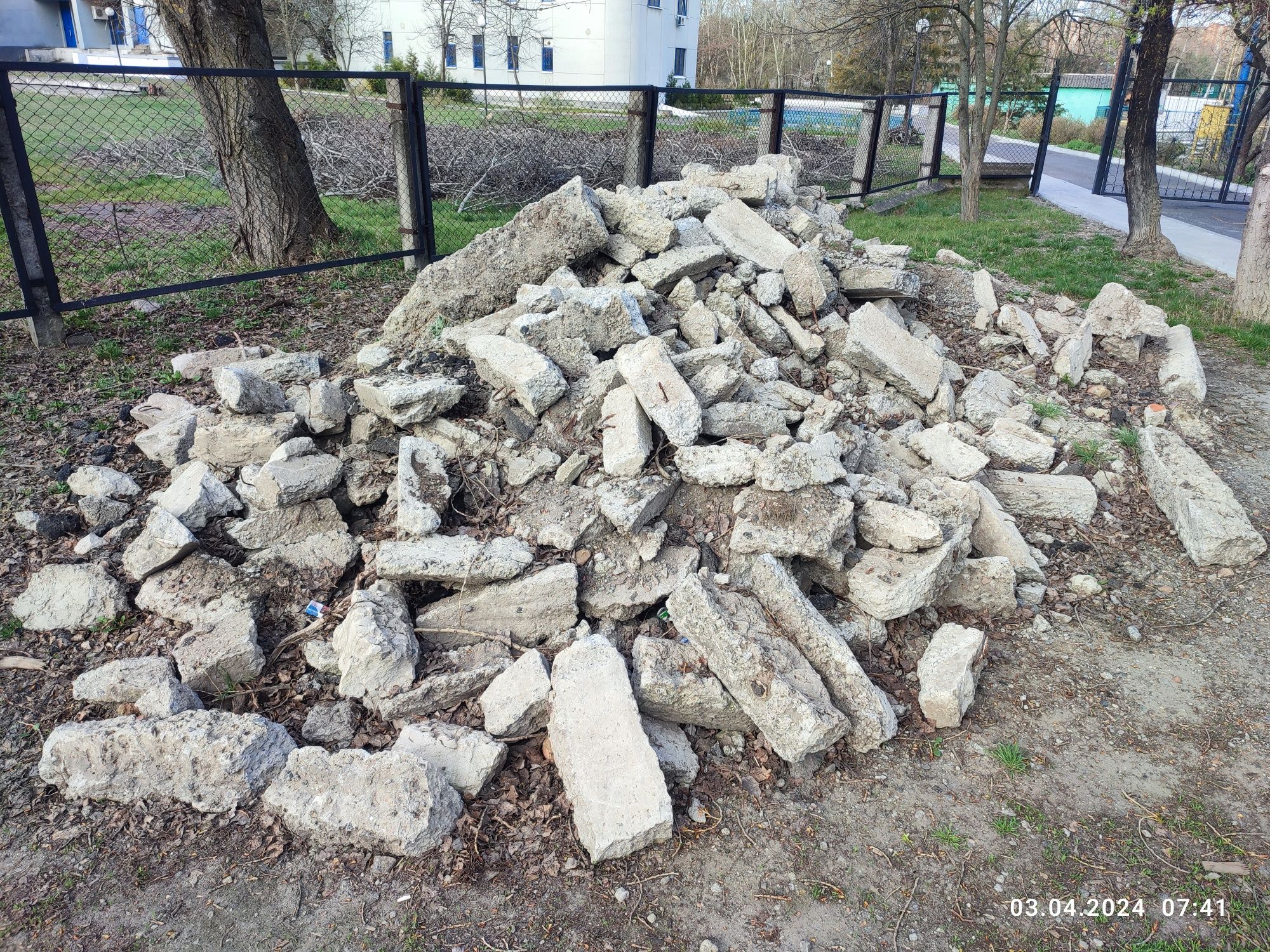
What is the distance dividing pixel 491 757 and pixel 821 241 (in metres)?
5.25

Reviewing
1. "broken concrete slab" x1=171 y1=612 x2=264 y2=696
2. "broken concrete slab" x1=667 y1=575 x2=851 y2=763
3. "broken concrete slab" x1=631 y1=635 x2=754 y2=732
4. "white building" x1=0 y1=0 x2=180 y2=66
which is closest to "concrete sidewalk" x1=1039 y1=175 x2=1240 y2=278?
"broken concrete slab" x1=667 y1=575 x2=851 y2=763

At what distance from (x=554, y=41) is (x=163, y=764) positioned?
33734mm

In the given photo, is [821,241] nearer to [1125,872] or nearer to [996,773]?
[996,773]

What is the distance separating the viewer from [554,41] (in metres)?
31.6

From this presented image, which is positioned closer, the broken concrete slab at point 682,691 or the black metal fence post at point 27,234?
the broken concrete slab at point 682,691

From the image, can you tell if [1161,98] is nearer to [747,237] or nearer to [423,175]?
[747,237]

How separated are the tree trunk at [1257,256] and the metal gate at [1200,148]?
22.3ft

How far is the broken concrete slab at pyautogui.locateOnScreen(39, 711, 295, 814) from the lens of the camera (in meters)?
2.91

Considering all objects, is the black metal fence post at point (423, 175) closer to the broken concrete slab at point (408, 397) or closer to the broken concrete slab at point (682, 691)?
the broken concrete slab at point (408, 397)

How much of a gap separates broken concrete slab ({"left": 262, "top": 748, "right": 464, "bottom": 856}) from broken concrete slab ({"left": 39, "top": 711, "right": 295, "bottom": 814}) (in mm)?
130

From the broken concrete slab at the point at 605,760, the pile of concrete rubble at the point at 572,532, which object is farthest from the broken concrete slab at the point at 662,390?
the broken concrete slab at the point at 605,760

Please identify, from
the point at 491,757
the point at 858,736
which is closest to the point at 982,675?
the point at 858,736

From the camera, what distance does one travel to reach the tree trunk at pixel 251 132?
7.21 m

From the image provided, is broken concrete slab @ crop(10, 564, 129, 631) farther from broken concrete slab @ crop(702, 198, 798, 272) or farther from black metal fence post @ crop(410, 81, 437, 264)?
black metal fence post @ crop(410, 81, 437, 264)
